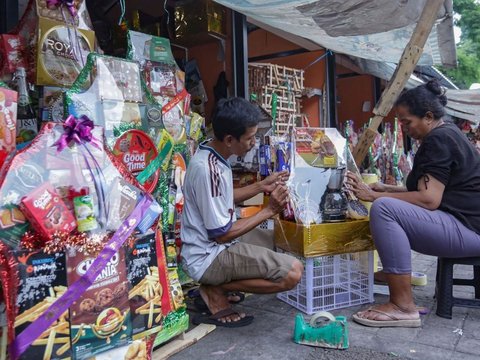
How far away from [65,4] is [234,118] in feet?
4.12

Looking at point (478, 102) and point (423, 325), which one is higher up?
point (478, 102)

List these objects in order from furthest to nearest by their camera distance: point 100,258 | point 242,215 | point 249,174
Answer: point 249,174 → point 242,215 → point 100,258

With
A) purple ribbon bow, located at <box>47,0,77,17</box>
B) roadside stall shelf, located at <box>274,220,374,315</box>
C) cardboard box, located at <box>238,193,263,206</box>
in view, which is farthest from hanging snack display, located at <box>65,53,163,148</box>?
cardboard box, located at <box>238,193,263,206</box>

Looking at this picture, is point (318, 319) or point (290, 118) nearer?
point (318, 319)

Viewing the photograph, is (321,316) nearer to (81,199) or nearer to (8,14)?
(81,199)

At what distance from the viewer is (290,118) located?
5.00 metres

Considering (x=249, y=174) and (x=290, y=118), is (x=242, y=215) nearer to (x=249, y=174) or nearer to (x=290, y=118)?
(x=249, y=174)

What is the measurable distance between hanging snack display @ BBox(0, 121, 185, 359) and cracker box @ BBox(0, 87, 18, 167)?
0.64 ft

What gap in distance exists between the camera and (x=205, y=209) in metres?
2.08

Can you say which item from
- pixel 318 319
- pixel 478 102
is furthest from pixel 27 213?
pixel 478 102

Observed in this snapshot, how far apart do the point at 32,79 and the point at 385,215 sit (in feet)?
7.08

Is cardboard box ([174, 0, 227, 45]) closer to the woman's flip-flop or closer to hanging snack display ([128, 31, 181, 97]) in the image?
hanging snack display ([128, 31, 181, 97])

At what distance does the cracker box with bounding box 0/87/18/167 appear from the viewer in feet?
5.09

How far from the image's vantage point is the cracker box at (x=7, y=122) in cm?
155
